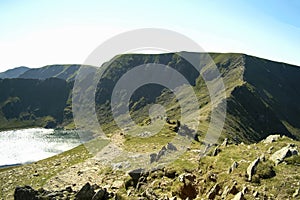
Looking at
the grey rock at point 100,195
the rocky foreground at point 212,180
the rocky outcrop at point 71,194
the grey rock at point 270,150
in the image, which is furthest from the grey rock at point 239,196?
the grey rock at point 270,150

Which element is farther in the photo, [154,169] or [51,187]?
[51,187]

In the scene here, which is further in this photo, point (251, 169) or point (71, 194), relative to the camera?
point (71, 194)

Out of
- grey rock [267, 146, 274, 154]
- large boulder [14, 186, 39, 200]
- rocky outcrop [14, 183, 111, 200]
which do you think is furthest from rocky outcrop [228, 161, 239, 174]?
large boulder [14, 186, 39, 200]

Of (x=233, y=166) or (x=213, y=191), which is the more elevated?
(x=233, y=166)

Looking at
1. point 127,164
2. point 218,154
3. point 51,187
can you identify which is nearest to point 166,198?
point 218,154

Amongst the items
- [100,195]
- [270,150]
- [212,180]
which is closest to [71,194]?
[100,195]

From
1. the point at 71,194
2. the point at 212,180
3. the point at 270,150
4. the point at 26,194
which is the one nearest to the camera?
the point at 71,194

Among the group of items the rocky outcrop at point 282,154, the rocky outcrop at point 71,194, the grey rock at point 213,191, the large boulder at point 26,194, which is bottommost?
the large boulder at point 26,194

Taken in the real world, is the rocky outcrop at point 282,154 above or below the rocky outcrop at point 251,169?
above

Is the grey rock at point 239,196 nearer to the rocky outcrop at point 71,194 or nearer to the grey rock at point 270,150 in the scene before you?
the rocky outcrop at point 71,194

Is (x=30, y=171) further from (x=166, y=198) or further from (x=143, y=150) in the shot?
(x=166, y=198)

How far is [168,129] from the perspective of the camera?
5419 cm

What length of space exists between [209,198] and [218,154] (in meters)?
7.81

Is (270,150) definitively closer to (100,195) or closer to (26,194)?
(100,195)
